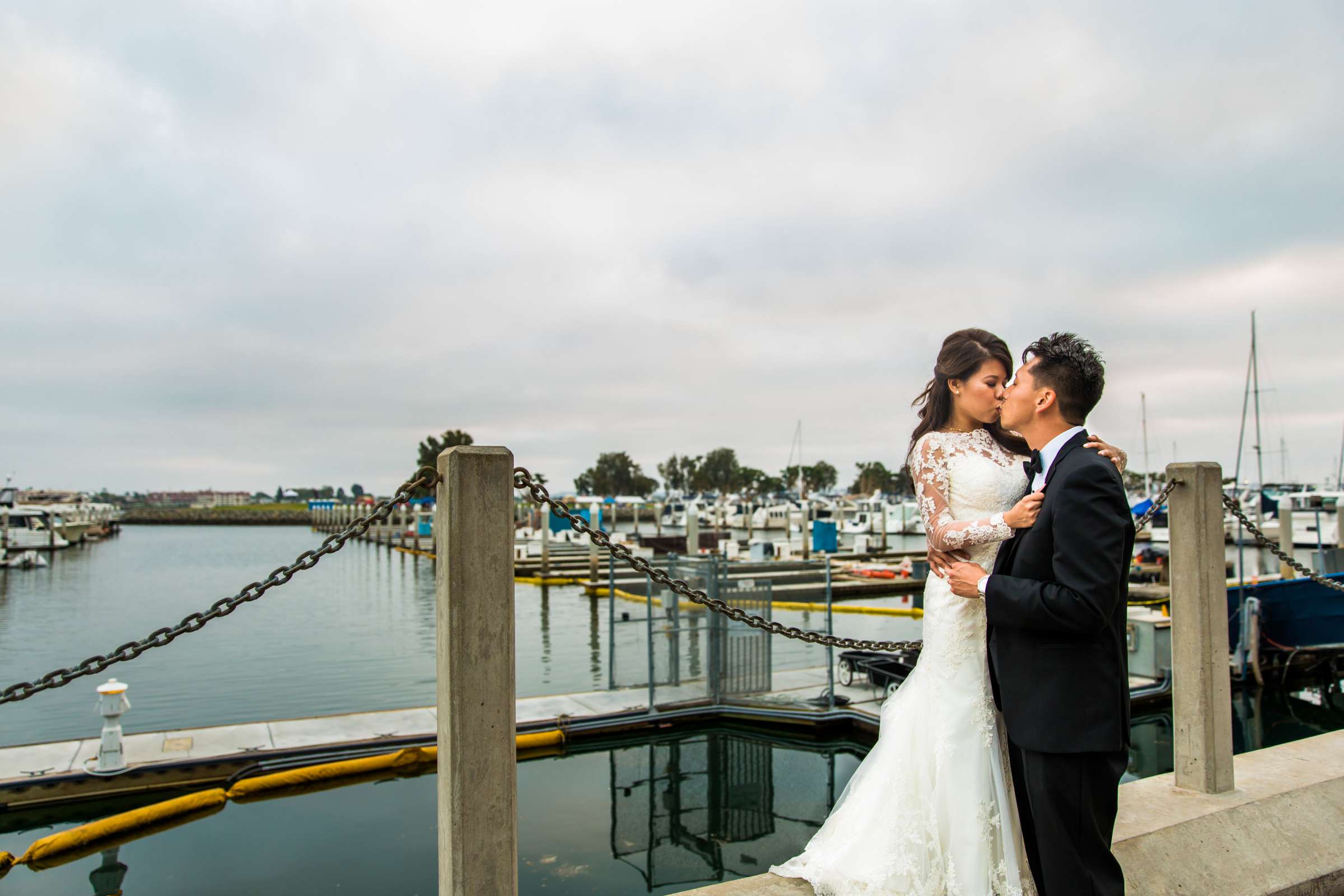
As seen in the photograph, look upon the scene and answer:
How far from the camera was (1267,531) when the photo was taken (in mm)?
56594

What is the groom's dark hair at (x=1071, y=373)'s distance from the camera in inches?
111

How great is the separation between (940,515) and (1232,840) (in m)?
2.29

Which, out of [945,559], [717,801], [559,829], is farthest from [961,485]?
[717,801]

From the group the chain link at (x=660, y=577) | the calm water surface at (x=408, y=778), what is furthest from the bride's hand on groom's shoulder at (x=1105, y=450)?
the calm water surface at (x=408, y=778)

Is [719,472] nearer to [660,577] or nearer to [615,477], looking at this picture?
[615,477]

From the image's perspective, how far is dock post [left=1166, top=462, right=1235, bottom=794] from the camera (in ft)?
14.1

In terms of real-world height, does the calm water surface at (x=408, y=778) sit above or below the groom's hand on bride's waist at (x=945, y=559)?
below

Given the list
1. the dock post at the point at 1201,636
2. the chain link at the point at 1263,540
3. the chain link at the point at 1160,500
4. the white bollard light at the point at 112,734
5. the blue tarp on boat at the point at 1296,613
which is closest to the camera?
the chain link at the point at 1160,500

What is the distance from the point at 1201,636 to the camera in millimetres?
4309

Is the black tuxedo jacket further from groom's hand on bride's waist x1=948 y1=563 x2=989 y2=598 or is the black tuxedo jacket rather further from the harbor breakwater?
the harbor breakwater

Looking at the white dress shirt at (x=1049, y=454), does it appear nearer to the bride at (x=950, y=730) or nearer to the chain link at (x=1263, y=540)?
the bride at (x=950, y=730)

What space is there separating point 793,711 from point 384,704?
7687mm

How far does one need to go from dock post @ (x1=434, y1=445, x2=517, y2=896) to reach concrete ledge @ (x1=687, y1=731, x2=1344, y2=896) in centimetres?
107

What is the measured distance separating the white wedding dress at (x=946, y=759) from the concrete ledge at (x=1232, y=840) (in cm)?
36
